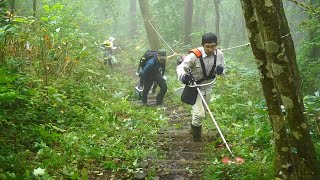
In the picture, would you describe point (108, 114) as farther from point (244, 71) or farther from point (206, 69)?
point (244, 71)

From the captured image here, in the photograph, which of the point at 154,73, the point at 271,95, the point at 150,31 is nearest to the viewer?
the point at 271,95

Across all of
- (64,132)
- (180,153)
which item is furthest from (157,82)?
(64,132)

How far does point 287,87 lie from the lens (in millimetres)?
3879

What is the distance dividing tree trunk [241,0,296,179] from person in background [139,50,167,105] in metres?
6.70

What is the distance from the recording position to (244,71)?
A: 12.8m

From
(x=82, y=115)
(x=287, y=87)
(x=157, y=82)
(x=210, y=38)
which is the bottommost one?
(x=82, y=115)

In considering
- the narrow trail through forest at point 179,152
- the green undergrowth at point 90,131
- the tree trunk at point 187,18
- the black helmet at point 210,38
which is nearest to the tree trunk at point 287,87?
the green undergrowth at point 90,131

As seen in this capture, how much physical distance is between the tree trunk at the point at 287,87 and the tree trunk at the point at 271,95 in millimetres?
92

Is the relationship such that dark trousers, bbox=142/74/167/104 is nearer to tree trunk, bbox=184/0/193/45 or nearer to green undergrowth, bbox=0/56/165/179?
green undergrowth, bbox=0/56/165/179

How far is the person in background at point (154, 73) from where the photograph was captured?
34.6ft

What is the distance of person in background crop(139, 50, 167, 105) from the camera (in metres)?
10.5

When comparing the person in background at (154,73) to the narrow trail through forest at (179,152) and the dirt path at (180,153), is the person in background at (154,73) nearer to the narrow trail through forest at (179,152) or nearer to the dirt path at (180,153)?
the narrow trail through forest at (179,152)

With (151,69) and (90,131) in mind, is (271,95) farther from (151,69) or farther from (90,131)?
(151,69)

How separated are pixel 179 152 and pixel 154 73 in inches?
180
